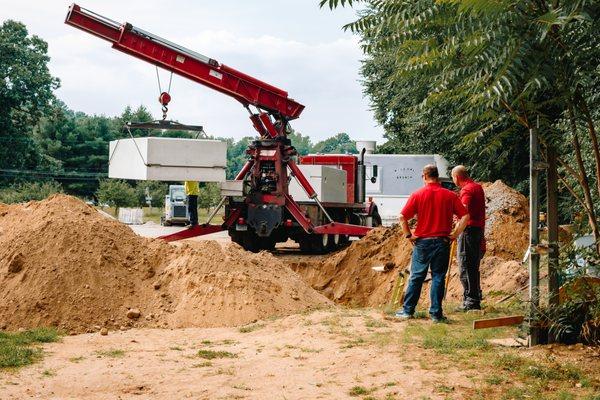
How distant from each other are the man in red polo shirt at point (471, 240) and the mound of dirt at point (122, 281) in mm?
3112

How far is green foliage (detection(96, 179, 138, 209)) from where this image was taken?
64.1m

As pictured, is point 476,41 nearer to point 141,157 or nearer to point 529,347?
point 529,347

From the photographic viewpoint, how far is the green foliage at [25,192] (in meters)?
55.1

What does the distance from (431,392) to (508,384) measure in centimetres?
74

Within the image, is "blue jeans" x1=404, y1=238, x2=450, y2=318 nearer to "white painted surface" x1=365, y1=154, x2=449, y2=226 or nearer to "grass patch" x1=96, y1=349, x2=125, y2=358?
"grass patch" x1=96, y1=349, x2=125, y2=358

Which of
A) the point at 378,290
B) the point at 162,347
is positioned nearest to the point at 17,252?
the point at 162,347

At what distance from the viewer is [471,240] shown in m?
12.5

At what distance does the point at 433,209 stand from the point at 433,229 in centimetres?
25

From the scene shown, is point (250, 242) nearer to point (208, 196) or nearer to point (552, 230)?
point (552, 230)

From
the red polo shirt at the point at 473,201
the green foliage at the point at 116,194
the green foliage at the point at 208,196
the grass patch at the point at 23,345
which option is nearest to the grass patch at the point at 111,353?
the grass patch at the point at 23,345

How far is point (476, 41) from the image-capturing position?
7820 mm

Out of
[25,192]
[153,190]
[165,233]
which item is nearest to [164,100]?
[165,233]

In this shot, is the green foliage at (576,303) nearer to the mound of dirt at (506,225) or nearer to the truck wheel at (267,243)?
the mound of dirt at (506,225)

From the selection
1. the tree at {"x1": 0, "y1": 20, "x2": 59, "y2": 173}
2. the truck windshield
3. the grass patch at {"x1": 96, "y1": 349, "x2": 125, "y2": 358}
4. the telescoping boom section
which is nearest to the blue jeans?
the grass patch at {"x1": 96, "y1": 349, "x2": 125, "y2": 358}
